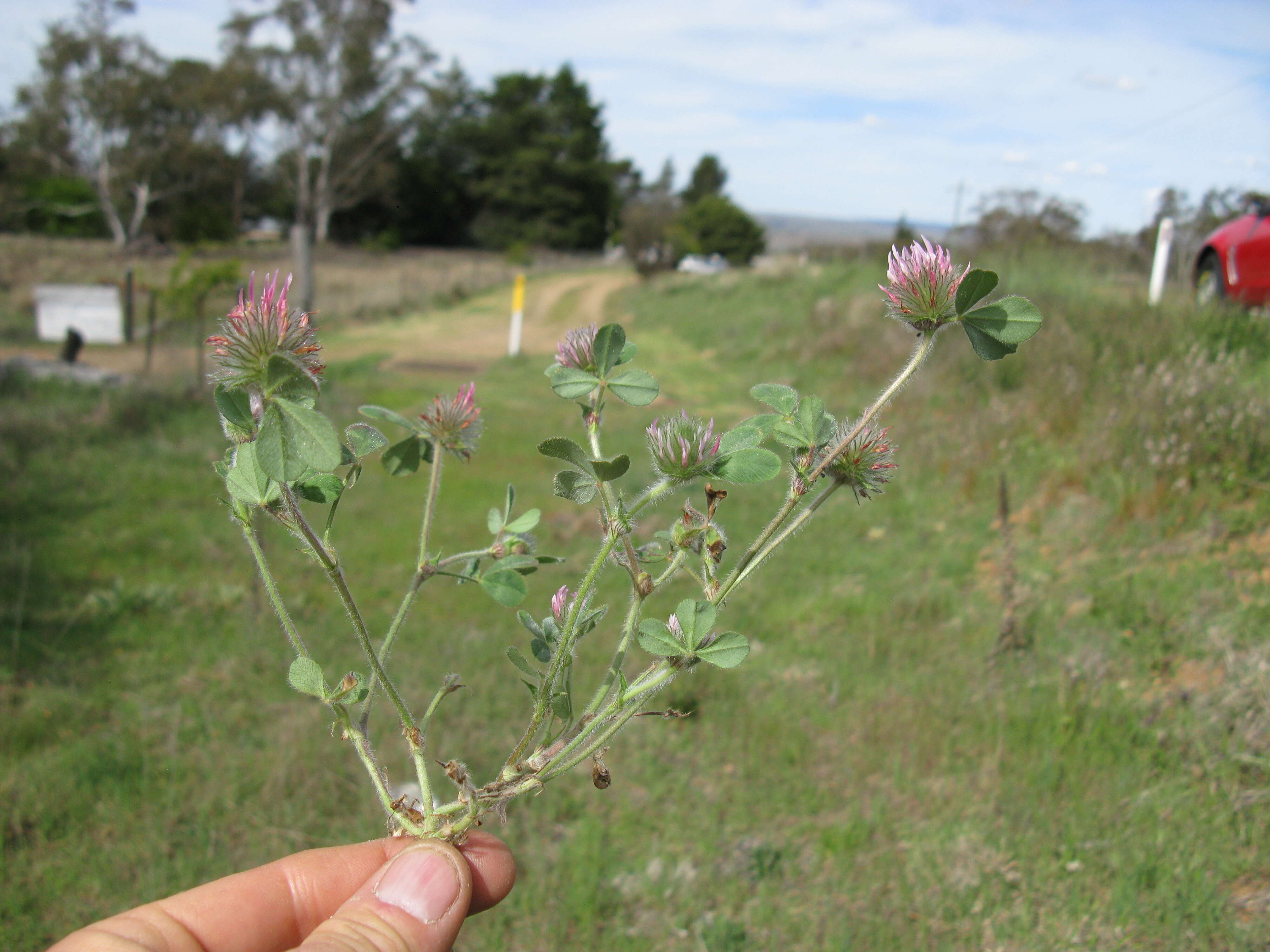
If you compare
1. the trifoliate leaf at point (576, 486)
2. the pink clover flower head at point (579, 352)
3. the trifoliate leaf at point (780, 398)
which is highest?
the pink clover flower head at point (579, 352)

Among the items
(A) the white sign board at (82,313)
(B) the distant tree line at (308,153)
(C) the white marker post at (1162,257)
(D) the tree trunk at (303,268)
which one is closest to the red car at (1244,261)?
(C) the white marker post at (1162,257)

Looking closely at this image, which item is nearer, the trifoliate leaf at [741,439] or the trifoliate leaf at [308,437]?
the trifoliate leaf at [308,437]

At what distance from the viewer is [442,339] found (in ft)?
53.7

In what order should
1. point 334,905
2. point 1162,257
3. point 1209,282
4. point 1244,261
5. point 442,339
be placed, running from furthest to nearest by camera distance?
1. point 442,339
2. point 1162,257
3. point 1209,282
4. point 1244,261
5. point 334,905

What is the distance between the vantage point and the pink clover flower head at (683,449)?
0.82m

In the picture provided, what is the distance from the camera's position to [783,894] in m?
2.75

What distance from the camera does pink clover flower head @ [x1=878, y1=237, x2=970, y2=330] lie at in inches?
31.0

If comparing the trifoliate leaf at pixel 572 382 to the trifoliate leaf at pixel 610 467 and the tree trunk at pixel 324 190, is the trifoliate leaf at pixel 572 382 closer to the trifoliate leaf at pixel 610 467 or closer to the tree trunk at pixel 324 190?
the trifoliate leaf at pixel 610 467

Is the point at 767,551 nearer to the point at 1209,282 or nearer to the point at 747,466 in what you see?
the point at 747,466

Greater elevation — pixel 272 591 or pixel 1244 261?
pixel 1244 261

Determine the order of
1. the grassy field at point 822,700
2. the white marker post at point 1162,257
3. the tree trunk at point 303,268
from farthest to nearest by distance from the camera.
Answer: the tree trunk at point 303,268
the white marker post at point 1162,257
the grassy field at point 822,700

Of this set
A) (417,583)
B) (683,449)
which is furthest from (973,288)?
(417,583)

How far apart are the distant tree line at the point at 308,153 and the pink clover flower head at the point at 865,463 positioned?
96.6 feet

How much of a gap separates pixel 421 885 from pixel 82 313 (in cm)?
1691
